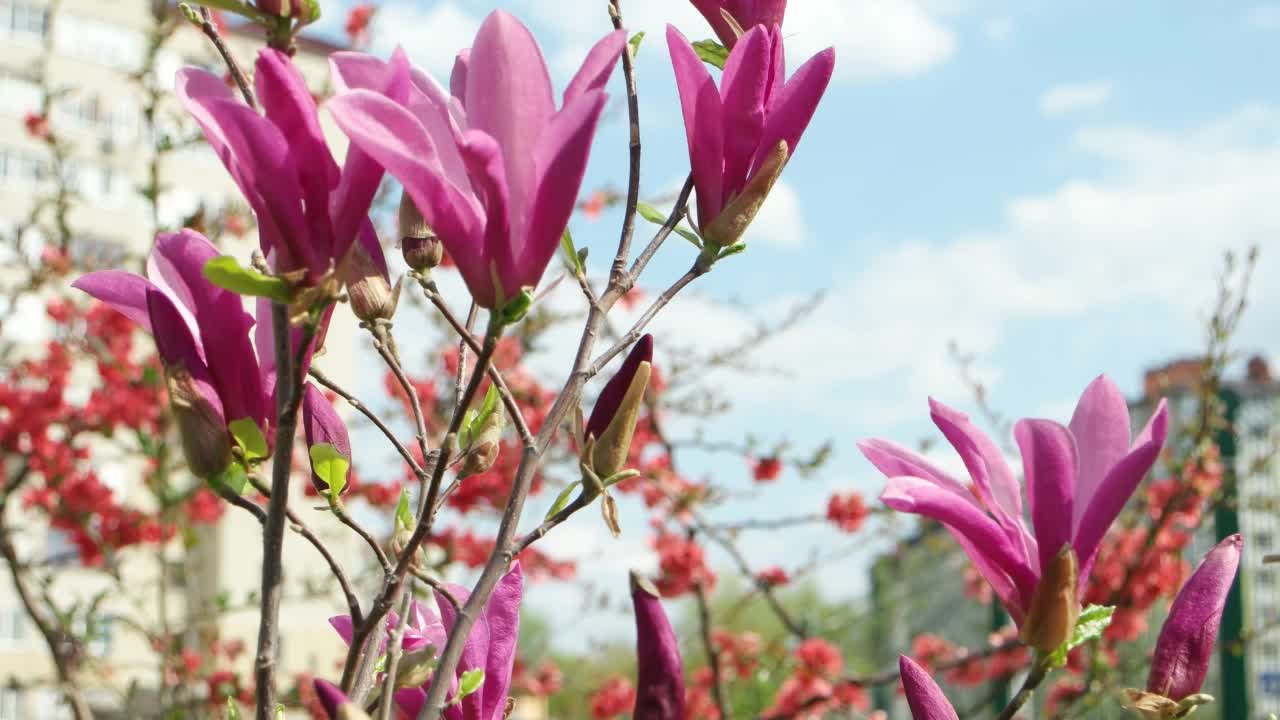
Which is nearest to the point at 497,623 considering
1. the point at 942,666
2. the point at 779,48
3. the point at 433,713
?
the point at 433,713

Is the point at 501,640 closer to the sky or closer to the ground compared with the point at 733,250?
closer to the ground

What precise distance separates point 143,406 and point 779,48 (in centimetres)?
408

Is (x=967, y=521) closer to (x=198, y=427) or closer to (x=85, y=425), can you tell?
(x=198, y=427)

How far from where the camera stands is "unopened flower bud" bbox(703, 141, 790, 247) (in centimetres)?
84

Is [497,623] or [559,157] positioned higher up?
→ [559,157]

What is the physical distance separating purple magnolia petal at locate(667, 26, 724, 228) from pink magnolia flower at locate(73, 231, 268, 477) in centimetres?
29

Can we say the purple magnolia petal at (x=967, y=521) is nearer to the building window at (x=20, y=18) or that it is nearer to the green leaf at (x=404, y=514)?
the green leaf at (x=404, y=514)

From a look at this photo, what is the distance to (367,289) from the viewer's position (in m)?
0.77

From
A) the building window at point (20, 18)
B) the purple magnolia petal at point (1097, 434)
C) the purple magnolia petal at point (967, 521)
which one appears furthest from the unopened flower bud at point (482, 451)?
the building window at point (20, 18)

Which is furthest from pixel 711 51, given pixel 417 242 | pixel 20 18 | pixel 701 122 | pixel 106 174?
pixel 20 18

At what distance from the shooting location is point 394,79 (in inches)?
27.4

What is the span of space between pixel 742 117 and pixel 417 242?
0.71ft

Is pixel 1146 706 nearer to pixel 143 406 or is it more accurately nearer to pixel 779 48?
pixel 779 48

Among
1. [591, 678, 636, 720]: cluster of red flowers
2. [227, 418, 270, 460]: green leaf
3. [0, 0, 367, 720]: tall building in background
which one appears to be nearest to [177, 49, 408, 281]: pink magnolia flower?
[227, 418, 270, 460]: green leaf
